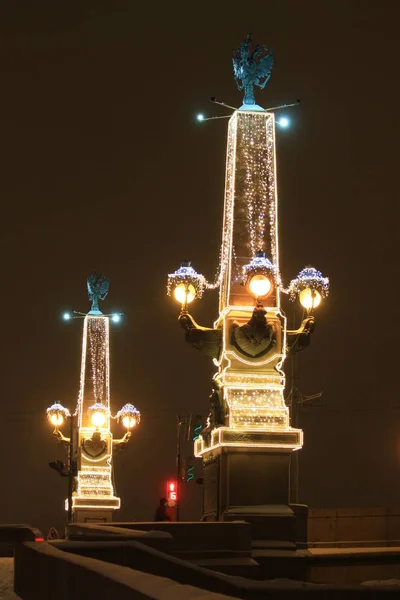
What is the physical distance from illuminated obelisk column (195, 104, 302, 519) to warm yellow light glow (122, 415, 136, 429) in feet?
62.7

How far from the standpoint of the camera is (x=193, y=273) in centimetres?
2120

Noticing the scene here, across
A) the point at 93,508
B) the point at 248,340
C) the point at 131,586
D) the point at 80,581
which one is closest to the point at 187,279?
the point at 248,340

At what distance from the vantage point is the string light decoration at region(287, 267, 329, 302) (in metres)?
21.3

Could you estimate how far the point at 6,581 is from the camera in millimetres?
16188

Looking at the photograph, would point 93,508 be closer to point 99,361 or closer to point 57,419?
point 57,419

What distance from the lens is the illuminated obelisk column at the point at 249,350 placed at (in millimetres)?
19641

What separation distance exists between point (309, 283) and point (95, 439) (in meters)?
20.2

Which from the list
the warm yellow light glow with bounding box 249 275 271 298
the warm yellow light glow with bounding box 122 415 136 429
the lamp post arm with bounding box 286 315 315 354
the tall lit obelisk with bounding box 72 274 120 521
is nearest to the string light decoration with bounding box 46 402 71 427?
the tall lit obelisk with bounding box 72 274 120 521

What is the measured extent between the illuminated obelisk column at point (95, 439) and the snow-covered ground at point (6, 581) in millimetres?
17799

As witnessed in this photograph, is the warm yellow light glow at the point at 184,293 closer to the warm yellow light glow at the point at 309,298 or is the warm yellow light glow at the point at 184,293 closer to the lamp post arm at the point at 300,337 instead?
the lamp post arm at the point at 300,337

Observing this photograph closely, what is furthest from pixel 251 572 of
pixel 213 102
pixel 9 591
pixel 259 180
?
pixel 213 102

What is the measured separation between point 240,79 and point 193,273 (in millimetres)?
4716

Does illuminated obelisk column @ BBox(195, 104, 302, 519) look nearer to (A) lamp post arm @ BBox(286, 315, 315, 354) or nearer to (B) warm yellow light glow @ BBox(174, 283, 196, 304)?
(A) lamp post arm @ BBox(286, 315, 315, 354)

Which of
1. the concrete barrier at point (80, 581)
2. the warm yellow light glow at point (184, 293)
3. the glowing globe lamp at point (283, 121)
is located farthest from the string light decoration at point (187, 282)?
the concrete barrier at point (80, 581)
